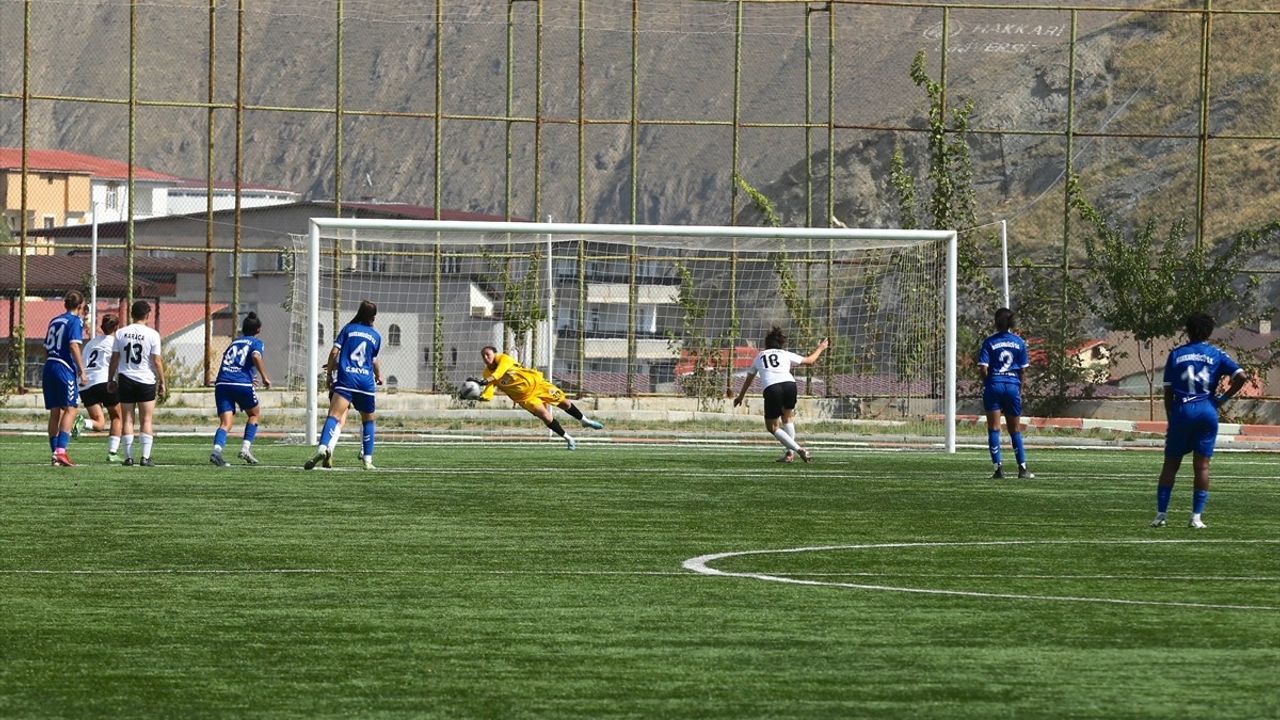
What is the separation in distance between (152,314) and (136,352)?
6674cm

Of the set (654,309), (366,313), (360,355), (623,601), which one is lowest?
(623,601)

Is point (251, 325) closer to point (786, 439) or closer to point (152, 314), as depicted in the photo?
point (786, 439)

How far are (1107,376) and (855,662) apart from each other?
36805 mm

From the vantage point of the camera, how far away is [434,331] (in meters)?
37.2

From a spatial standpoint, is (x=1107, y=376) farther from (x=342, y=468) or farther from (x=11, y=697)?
(x=11, y=697)

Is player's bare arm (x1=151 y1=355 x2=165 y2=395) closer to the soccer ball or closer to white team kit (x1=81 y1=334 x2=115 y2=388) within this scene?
white team kit (x1=81 y1=334 x2=115 y2=388)

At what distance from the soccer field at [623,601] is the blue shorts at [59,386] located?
2364mm

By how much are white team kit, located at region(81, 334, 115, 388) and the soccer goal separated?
283 inches

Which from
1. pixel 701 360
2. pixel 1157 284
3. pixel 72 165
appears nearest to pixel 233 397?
pixel 701 360

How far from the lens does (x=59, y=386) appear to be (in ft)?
78.2

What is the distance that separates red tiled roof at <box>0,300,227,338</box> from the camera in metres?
85.7

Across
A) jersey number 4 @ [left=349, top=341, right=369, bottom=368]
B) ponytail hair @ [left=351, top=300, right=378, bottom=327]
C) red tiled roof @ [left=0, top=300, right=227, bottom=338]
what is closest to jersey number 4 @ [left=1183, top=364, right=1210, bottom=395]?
ponytail hair @ [left=351, top=300, right=378, bottom=327]

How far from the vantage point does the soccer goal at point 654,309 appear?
3494 cm

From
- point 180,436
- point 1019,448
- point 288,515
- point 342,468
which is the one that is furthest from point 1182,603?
point 180,436
